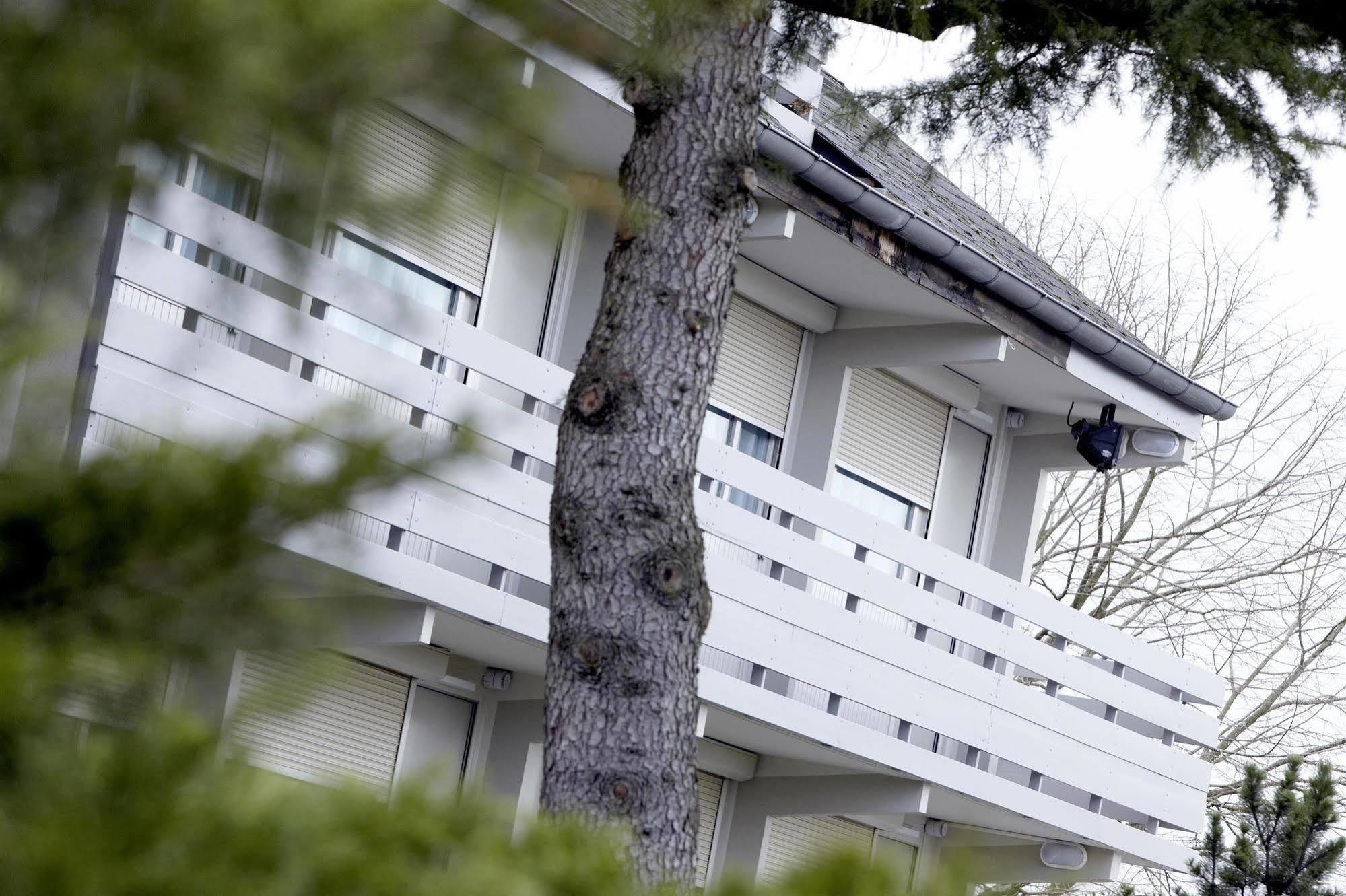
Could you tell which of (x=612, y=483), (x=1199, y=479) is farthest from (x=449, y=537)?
(x=1199, y=479)

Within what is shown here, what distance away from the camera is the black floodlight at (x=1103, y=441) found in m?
12.9

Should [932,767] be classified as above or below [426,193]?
below

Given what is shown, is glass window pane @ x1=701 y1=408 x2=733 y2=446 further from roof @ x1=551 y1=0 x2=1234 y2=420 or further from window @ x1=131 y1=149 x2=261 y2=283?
window @ x1=131 y1=149 x2=261 y2=283

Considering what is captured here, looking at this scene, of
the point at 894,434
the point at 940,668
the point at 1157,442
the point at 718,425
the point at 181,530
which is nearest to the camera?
the point at 181,530

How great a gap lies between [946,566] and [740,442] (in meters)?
1.83

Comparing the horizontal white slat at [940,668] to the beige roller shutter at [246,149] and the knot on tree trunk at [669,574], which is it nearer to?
the knot on tree trunk at [669,574]

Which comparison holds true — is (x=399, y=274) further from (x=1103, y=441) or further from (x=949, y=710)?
(x=1103, y=441)

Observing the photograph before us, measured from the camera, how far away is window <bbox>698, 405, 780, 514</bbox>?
459 inches

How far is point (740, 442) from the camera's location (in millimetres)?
11867

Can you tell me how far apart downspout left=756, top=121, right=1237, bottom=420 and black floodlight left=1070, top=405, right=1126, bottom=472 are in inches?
19.7

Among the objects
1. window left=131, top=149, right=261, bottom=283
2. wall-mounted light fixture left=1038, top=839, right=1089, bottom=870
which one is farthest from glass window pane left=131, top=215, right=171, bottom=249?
wall-mounted light fixture left=1038, top=839, right=1089, bottom=870

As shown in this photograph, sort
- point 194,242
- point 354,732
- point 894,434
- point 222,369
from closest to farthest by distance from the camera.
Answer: point 222,369, point 194,242, point 354,732, point 894,434

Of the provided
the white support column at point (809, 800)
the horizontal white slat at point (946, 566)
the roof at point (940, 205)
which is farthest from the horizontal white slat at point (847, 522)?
the roof at point (940, 205)

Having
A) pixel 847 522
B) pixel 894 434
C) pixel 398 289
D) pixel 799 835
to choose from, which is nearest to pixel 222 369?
pixel 398 289
